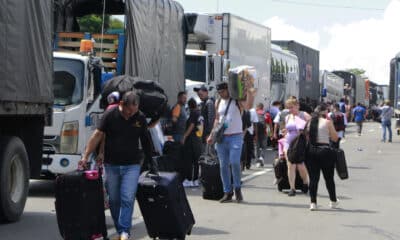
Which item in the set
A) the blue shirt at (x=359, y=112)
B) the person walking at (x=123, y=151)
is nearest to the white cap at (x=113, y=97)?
the person walking at (x=123, y=151)

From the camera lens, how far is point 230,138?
14.0 m

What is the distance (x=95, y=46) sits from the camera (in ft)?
54.8

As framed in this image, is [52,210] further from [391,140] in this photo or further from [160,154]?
[391,140]

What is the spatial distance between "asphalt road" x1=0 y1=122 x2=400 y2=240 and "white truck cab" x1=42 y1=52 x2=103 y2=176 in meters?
0.70

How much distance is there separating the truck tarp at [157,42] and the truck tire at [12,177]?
14.7 ft

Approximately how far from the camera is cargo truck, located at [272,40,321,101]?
44.5m

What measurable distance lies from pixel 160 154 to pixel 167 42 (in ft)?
12.7

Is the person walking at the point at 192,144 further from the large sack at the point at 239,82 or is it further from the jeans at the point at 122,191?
the jeans at the point at 122,191

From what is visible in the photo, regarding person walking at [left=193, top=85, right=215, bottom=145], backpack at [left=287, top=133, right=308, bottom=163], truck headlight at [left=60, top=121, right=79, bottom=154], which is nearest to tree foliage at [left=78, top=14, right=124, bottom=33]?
person walking at [left=193, top=85, right=215, bottom=145]

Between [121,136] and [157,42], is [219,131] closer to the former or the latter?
[121,136]

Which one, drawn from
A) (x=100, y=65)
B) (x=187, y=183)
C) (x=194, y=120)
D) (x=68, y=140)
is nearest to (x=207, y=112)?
(x=194, y=120)

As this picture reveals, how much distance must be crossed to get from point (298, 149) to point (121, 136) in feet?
19.0

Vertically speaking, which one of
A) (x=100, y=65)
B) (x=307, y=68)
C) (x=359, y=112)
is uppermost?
(x=307, y=68)

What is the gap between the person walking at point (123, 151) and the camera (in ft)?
31.2
